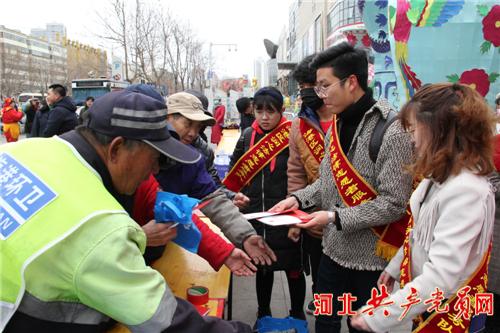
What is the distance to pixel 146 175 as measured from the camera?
1.39 meters

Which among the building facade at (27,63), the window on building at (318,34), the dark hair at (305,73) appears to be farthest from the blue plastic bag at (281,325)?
the building facade at (27,63)

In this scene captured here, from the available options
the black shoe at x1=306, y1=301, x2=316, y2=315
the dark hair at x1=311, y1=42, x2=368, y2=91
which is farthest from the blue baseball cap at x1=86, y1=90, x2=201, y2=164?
the black shoe at x1=306, y1=301, x2=316, y2=315

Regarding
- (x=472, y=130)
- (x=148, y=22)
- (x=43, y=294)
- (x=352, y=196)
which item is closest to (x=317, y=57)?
(x=352, y=196)

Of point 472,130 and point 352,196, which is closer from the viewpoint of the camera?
point 472,130

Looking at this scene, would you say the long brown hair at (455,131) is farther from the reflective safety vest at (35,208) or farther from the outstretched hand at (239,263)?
the reflective safety vest at (35,208)

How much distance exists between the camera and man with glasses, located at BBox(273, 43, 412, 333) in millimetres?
1882

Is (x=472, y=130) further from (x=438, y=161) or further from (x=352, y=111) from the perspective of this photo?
(x=352, y=111)

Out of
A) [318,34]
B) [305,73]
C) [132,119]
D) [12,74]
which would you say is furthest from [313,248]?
[12,74]

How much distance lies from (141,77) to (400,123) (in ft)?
75.6

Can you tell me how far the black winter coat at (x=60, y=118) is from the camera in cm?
682

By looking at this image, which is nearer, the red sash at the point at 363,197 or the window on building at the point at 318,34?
the red sash at the point at 363,197

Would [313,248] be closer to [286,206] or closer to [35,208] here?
[286,206]

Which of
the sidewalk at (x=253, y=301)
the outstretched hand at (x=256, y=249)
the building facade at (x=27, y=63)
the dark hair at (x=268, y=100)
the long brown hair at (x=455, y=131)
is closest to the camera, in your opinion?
the long brown hair at (x=455, y=131)

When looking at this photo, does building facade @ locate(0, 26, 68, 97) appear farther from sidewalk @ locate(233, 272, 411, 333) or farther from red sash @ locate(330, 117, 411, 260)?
red sash @ locate(330, 117, 411, 260)
